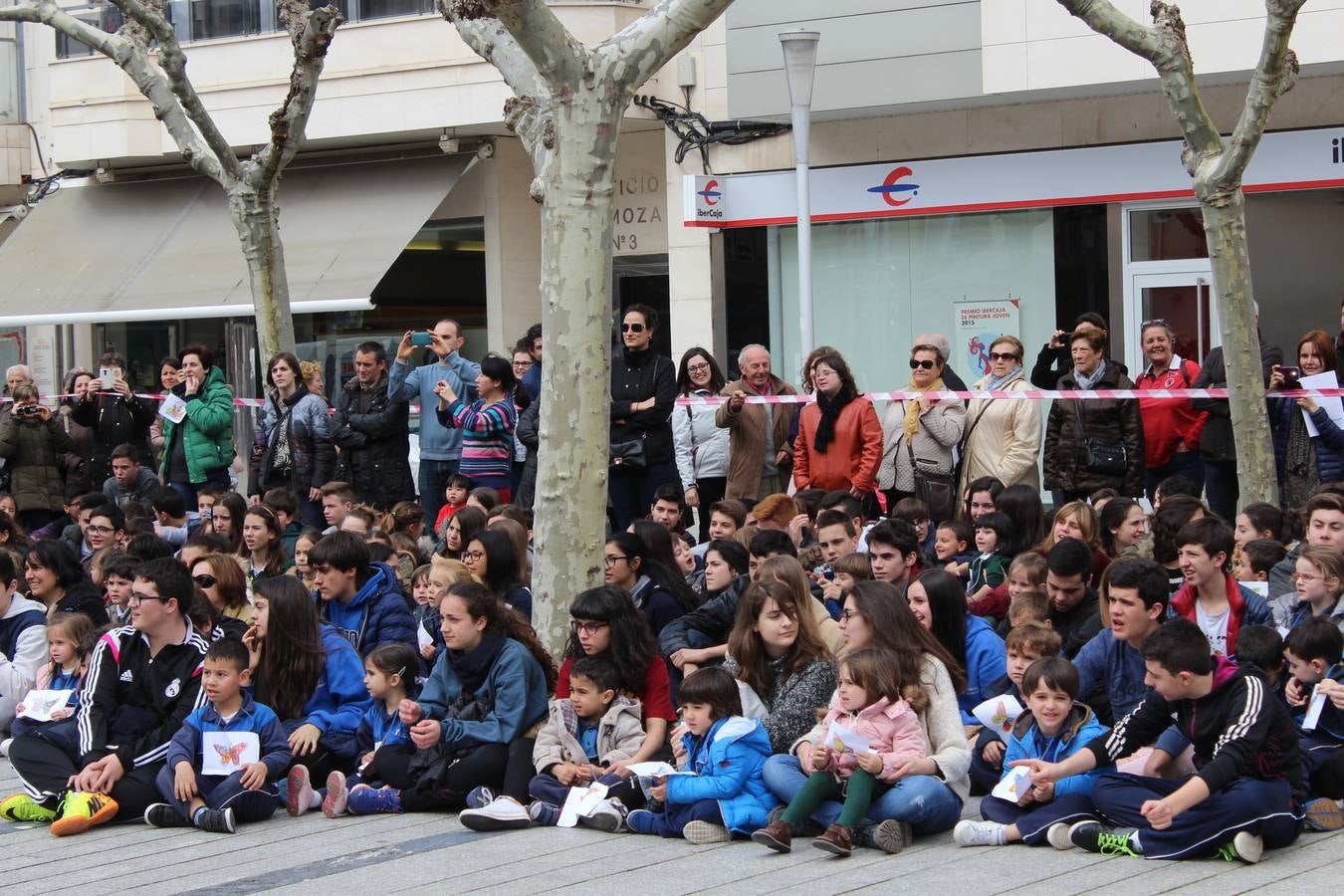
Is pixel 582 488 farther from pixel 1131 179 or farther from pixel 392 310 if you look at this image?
pixel 392 310

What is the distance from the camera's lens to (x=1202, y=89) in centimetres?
1661

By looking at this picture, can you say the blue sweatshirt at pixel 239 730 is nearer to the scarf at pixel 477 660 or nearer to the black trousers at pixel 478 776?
the black trousers at pixel 478 776

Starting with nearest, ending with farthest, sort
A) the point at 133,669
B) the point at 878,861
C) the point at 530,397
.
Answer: the point at 878,861 < the point at 133,669 < the point at 530,397

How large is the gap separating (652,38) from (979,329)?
31.5ft

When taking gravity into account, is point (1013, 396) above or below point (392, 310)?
below

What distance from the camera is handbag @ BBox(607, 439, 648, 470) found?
495 inches

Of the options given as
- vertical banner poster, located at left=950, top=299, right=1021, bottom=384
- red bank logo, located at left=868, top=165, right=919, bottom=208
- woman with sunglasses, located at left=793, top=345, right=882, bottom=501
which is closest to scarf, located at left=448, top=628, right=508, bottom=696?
woman with sunglasses, located at left=793, top=345, right=882, bottom=501

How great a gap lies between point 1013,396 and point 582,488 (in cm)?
358

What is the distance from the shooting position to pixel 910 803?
712 centimetres

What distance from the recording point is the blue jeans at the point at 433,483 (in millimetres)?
13938

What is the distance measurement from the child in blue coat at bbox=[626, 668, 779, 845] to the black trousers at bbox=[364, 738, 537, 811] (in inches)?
25.5

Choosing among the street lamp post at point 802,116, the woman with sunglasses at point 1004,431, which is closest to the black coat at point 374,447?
the street lamp post at point 802,116

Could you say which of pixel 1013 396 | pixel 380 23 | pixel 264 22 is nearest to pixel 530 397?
pixel 1013 396

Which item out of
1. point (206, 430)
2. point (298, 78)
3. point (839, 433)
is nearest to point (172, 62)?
point (298, 78)
